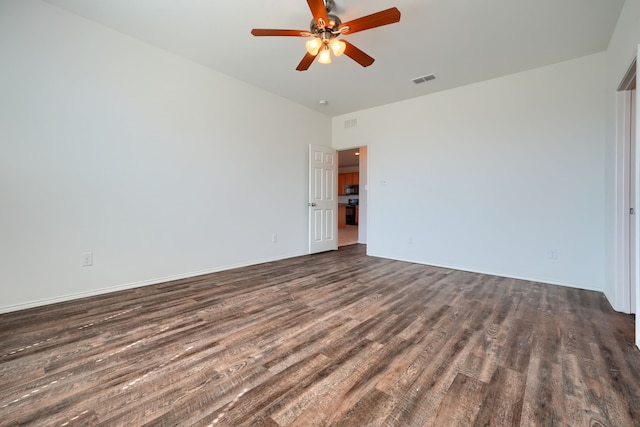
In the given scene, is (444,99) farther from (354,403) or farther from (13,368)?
(13,368)

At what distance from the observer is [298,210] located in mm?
4969

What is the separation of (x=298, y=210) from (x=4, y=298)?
361cm

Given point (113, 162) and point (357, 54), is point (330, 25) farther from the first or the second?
point (113, 162)

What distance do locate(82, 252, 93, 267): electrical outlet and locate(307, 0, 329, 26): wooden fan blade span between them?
10.2 ft

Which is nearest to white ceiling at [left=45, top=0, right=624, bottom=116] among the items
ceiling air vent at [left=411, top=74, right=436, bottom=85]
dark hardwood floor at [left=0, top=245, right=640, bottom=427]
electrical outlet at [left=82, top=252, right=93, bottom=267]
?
ceiling air vent at [left=411, top=74, right=436, bottom=85]

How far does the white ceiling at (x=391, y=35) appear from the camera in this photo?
241 cm

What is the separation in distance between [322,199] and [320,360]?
3.81m

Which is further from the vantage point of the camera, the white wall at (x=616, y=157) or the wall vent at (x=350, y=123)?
the wall vent at (x=350, y=123)

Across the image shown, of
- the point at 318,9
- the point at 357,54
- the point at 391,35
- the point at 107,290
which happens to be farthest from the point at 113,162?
the point at 391,35

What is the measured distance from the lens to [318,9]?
2086 millimetres

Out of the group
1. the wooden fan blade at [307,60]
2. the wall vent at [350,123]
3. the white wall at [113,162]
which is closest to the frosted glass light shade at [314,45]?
the wooden fan blade at [307,60]

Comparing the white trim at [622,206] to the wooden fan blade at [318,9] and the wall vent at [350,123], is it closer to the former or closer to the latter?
the wooden fan blade at [318,9]

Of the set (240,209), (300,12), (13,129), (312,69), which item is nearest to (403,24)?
(300,12)

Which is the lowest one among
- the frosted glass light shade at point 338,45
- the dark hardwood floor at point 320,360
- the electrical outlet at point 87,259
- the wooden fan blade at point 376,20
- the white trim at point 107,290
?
the dark hardwood floor at point 320,360
